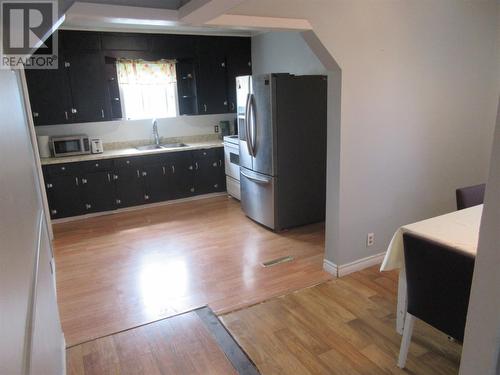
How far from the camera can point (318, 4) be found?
246cm

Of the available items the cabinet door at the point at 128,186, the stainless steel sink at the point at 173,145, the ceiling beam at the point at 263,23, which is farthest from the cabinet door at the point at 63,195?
the ceiling beam at the point at 263,23

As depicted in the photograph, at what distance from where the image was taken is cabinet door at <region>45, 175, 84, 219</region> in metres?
4.36

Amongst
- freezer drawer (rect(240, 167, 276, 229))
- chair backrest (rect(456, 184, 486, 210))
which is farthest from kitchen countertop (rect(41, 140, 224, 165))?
chair backrest (rect(456, 184, 486, 210))

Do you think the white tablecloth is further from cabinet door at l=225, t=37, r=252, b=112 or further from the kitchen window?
the kitchen window

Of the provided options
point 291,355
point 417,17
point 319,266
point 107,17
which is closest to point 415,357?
point 291,355

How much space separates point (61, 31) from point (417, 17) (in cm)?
397

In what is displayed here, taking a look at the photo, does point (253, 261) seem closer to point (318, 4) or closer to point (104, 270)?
point (104, 270)

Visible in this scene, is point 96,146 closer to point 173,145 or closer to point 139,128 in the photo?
point 139,128

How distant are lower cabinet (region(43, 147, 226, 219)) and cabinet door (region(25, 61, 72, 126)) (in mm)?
639

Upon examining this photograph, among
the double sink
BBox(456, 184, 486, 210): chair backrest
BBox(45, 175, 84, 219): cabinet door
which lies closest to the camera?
BBox(456, 184, 486, 210): chair backrest

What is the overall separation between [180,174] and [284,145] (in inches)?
74.4

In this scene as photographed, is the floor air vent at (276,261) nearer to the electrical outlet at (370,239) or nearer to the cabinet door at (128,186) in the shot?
the electrical outlet at (370,239)

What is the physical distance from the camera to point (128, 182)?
4785mm

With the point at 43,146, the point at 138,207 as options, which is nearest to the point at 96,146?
the point at 43,146
